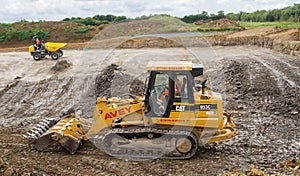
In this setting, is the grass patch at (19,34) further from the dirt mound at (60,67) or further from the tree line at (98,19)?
the dirt mound at (60,67)

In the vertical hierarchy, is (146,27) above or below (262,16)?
below

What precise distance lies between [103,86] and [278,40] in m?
13.5

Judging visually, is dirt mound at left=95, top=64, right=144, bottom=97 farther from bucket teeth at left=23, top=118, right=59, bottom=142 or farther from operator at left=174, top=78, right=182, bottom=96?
operator at left=174, top=78, right=182, bottom=96

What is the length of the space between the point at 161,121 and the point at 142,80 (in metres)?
8.10

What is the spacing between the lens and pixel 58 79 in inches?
648

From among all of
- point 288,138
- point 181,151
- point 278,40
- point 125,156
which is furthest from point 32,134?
point 278,40

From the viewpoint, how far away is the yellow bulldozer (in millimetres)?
7176

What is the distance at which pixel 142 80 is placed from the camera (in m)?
15.4

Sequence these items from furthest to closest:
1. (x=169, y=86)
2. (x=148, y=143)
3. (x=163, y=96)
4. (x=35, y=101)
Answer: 1. (x=35, y=101)
2. (x=148, y=143)
3. (x=163, y=96)
4. (x=169, y=86)

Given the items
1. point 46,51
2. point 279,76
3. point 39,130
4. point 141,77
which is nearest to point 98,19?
point 46,51

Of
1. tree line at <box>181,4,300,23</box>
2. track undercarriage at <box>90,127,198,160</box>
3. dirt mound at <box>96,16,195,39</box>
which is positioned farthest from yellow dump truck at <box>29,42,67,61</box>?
tree line at <box>181,4,300,23</box>

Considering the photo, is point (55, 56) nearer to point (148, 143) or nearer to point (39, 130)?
point (39, 130)

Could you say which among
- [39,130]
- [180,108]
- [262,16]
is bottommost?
[39,130]

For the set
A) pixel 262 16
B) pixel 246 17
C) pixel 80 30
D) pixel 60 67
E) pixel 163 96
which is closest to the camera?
pixel 163 96
